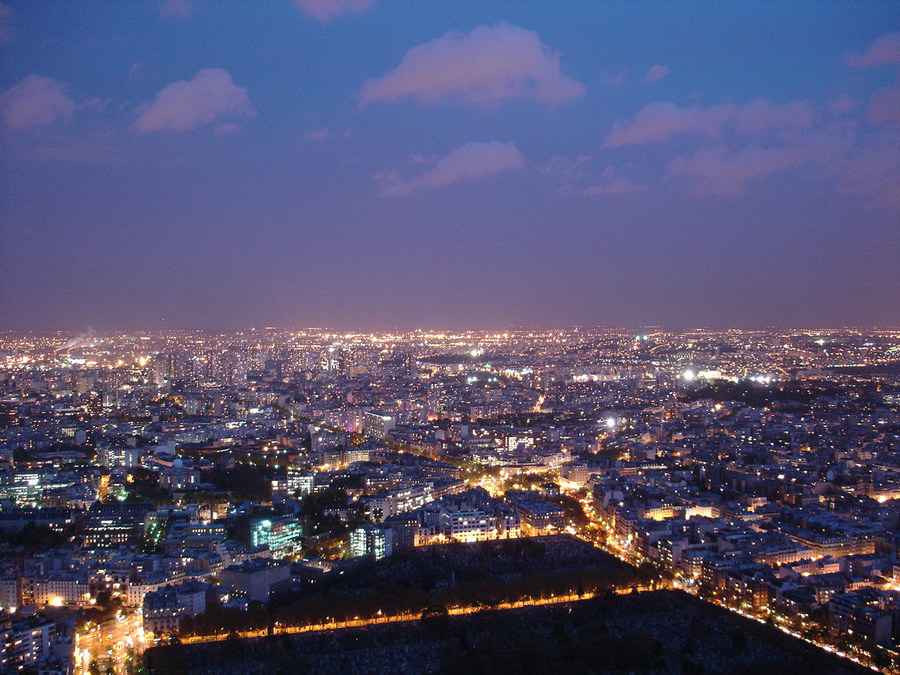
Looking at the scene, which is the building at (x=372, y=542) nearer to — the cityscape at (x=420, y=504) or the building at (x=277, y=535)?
the cityscape at (x=420, y=504)

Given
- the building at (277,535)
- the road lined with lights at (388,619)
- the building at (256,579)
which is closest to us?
the road lined with lights at (388,619)

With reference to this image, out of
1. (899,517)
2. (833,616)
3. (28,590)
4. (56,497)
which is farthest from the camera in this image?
(56,497)

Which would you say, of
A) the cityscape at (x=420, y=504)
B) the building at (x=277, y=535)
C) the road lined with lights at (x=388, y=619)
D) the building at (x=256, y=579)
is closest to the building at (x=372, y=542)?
the cityscape at (x=420, y=504)

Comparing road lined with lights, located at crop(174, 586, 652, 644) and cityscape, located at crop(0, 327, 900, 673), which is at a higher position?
cityscape, located at crop(0, 327, 900, 673)

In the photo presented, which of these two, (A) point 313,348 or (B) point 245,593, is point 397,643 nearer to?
(B) point 245,593

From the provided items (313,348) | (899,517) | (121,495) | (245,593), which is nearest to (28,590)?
Answer: (245,593)

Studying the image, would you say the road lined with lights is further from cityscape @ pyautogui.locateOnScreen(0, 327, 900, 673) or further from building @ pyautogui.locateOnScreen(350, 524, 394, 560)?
building @ pyautogui.locateOnScreen(350, 524, 394, 560)

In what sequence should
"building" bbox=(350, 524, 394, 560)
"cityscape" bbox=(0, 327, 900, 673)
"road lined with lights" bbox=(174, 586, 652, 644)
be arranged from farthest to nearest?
"building" bbox=(350, 524, 394, 560) < "cityscape" bbox=(0, 327, 900, 673) < "road lined with lights" bbox=(174, 586, 652, 644)

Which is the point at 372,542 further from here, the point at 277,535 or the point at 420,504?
the point at 420,504

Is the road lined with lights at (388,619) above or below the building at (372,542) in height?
below

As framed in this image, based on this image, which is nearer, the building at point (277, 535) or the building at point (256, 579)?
the building at point (256, 579)

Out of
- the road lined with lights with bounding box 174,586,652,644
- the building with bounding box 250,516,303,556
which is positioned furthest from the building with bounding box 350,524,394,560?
the road lined with lights with bounding box 174,586,652,644
